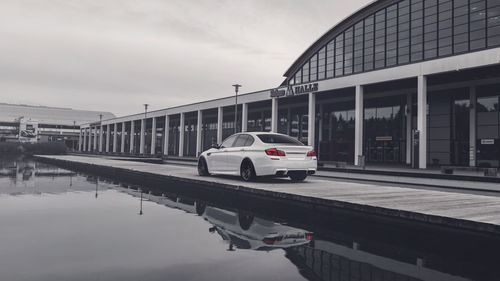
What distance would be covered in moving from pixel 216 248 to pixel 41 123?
131116 millimetres

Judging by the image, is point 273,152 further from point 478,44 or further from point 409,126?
point 409,126

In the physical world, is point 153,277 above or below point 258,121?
below

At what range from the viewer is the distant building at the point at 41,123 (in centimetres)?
11481

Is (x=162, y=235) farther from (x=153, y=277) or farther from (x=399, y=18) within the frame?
(x=399, y=18)

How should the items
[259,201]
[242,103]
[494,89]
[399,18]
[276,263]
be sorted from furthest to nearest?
1. [242,103]
2. [399,18]
3. [494,89]
4. [259,201]
5. [276,263]

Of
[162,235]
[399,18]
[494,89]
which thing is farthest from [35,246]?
[399,18]

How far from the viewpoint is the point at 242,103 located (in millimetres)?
45312

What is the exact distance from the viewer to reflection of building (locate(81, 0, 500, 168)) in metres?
30.3

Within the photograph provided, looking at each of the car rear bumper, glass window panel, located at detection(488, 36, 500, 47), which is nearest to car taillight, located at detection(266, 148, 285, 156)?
the car rear bumper

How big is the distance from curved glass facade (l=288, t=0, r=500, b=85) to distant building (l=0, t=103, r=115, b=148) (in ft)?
294

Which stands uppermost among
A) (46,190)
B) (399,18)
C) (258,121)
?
(399,18)

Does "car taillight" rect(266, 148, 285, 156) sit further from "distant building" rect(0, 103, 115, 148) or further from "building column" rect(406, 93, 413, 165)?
"distant building" rect(0, 103, 115, 148)

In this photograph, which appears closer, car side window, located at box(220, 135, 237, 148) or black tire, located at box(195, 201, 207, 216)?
black tire, located at box(195, 201, 207, 216)

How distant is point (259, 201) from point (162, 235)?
355 centimetres
